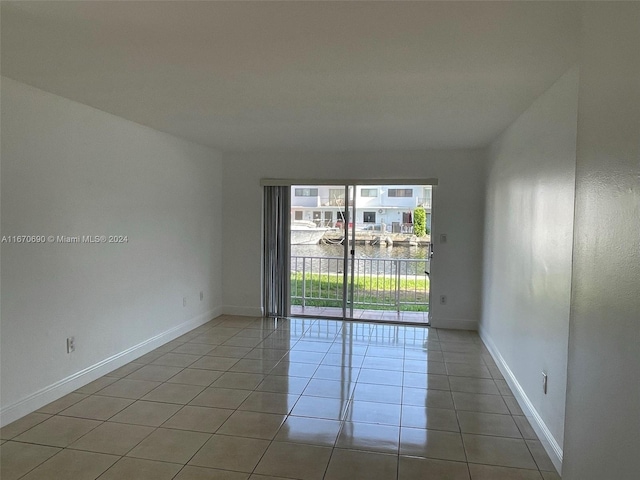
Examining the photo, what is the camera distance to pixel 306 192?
20.1ft

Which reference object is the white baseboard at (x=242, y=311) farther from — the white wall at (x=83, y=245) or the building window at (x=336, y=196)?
the building window at (x=336, y=196)

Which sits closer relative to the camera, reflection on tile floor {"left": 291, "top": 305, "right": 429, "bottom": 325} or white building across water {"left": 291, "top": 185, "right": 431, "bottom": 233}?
white building across water {"left": 291, "top": 185, "right": 431, "bottom": 233}

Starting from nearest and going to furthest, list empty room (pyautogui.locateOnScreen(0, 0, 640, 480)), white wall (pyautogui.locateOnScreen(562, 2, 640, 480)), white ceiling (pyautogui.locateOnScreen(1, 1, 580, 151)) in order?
white wall (pyautogui.locateOnScreen(562, 2, 640, 480)) → empty room (pyautogui.locateOnScreen(0, 0, 640, 480)) → white ceiling (pyautogui.locateOnScreen(1, 1, 580, 151))

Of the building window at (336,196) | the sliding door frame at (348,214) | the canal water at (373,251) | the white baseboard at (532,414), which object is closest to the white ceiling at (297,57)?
the sliding door frame at (348,214)

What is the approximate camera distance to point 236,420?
3.12 metres

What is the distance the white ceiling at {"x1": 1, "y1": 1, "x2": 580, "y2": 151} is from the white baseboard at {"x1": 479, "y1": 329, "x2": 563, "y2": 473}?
6.89 ft

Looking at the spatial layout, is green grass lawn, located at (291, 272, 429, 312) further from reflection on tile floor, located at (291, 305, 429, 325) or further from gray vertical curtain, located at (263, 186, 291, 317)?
gray vertical curtain, located at (263, 186, 291, 317)

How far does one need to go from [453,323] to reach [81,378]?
415 centimetres

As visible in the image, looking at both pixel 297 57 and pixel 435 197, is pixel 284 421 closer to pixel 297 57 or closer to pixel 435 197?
pixel 297 57

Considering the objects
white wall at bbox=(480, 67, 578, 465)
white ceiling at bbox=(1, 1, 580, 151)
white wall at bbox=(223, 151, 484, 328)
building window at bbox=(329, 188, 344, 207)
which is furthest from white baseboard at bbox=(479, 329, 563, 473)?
building window at bbox=(329, 188, 344, 207)

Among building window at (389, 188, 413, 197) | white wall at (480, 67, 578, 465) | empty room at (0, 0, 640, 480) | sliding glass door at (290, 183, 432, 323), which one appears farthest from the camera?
sliding glass door at (290, 183, 432, 323)

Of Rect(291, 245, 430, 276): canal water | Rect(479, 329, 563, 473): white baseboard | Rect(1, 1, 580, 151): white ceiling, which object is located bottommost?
Rect(479, 329, 563, 473): white baseboard

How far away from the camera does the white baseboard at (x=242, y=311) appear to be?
6262 millimetres

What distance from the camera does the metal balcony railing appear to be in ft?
20.8
